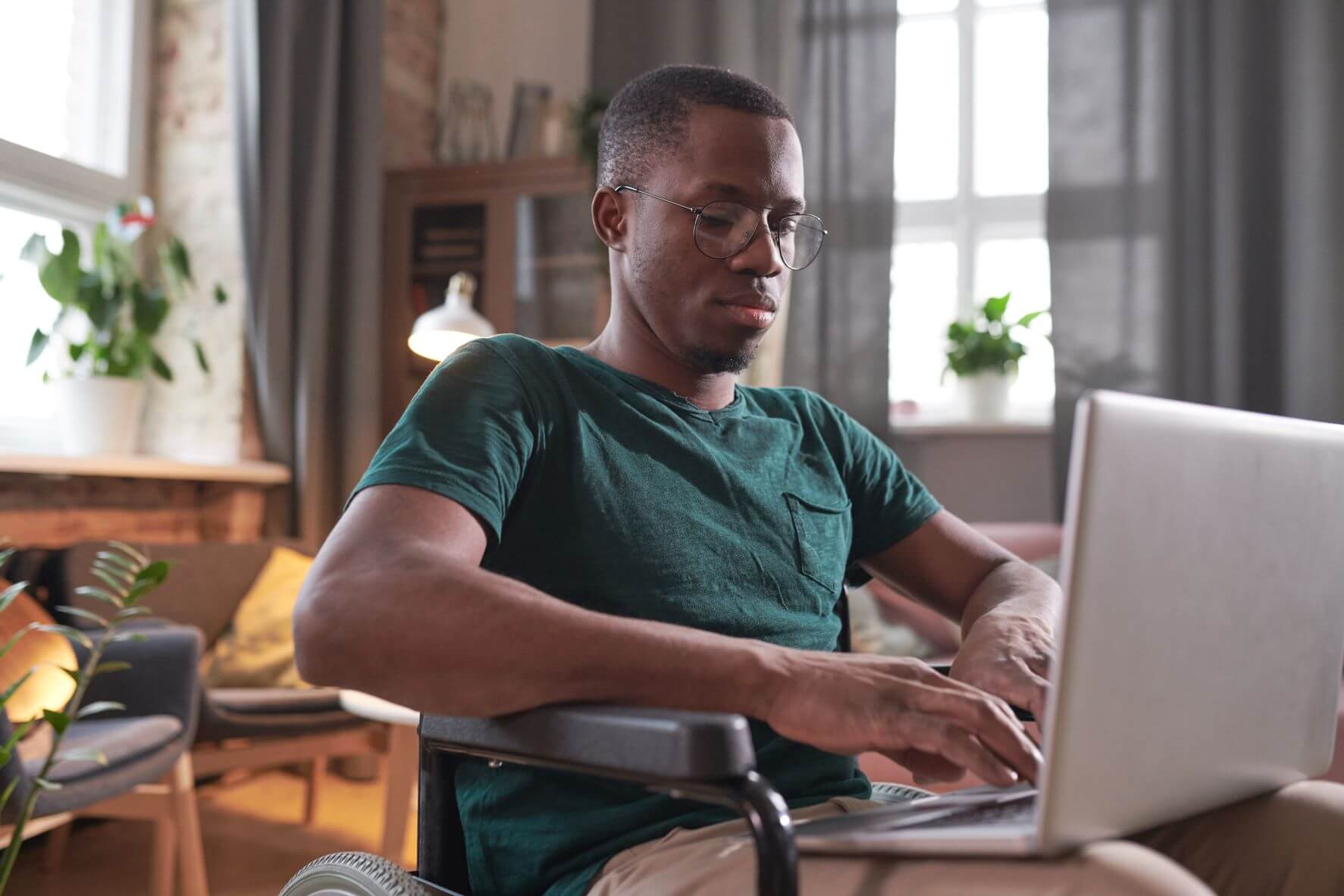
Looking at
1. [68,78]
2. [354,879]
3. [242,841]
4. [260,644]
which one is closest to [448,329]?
[260,644]

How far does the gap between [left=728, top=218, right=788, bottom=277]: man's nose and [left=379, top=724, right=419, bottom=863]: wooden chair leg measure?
62.7 inches

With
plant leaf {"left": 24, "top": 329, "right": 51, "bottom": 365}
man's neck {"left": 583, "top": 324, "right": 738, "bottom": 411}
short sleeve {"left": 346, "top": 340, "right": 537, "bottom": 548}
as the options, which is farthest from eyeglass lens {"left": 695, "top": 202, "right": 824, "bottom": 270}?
plant leaf {"left": 24, "top": 329, "right": 51, "bottom": 365}

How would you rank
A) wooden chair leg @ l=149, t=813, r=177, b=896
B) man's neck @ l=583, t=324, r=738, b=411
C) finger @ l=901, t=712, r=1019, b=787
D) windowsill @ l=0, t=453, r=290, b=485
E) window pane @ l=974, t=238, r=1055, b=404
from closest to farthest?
1. finger @ l=901, t=712, r=1019, b=787
2. man's neck @ l=583, t=324, r=738, b=411
3. wooden chair leg @ l=149, t=813, r=177, b=896
4. windowsill @ l=0, t=453, r=290, b=485
5. window pane @ l=974, t=238, r=1055, b=404

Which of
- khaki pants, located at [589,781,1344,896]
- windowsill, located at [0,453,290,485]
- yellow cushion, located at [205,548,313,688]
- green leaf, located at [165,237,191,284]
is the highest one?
green leaf, located at [165,237,191,284]

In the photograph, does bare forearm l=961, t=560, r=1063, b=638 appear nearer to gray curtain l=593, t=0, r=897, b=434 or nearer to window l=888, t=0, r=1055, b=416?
gray curtain l=593, t=0, r=897, b=434

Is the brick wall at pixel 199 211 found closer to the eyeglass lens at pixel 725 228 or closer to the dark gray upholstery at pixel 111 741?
the dark gray upholstery at pixel 111 741

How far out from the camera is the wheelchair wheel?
91 centimetres

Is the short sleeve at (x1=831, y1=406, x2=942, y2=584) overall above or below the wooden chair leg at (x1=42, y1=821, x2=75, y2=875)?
above

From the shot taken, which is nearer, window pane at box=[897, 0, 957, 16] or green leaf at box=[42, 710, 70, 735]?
green leaf at box=[42, 710, 70, 735]

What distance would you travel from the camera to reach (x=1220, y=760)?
799 millimetres

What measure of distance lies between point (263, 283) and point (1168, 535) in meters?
3.60

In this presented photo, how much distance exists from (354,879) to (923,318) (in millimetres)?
3524

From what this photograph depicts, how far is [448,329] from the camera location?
9.84 ft

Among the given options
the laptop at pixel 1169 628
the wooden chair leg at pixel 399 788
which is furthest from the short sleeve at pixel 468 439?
the wooden chair leg at pixel 399 788
